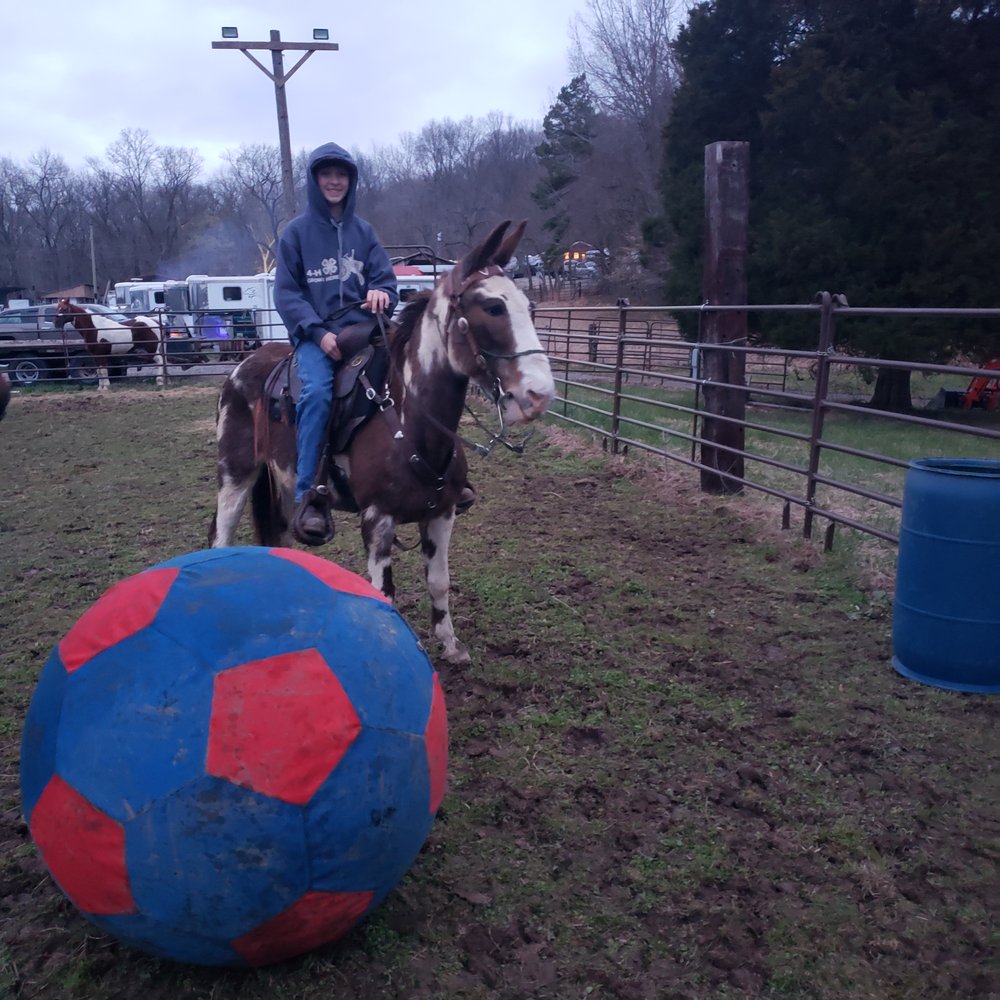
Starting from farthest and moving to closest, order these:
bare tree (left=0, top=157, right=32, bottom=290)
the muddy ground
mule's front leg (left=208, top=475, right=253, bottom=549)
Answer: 1. bare tree (left=0, top=157, right=32, bottom=290)
2. mule's front leg (left=208, top=475, right=253, bottom=549)
3. the muddy ground

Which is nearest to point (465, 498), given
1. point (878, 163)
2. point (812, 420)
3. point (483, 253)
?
point (483, 253)

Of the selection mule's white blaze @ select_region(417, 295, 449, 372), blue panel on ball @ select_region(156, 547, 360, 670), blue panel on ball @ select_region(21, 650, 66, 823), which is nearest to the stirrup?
mule's white blaze @ select_region(417, 295, 449, 372)

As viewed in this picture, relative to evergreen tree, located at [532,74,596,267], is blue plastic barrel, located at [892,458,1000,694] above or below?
below

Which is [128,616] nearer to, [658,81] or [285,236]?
[285,236]

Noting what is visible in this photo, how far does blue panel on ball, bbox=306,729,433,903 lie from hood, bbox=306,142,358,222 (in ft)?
10.3

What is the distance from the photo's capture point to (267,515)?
5.31 meters

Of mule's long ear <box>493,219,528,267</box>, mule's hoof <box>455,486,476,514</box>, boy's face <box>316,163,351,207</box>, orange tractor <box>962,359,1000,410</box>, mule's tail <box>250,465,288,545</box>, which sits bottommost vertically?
orange tractor <box>962,359,1000,410</box>

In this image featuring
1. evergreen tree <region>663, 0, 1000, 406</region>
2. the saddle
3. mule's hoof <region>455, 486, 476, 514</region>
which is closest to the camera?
the saddle

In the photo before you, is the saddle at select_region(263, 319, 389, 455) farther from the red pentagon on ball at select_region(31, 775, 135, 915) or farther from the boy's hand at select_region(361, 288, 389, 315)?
the red pentagon on ball at select_region(31, 775, 135, 915)

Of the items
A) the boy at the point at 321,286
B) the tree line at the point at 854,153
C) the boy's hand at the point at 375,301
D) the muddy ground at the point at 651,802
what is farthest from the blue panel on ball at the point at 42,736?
the tree line at the point at 854,153

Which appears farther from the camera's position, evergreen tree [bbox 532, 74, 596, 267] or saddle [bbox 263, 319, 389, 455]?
evergreen tree [bbox 532, 74, 596, 267]

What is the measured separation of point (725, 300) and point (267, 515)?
15.0ft

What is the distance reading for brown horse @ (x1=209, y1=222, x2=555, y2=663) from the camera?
3.77m

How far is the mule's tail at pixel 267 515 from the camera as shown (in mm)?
5262
